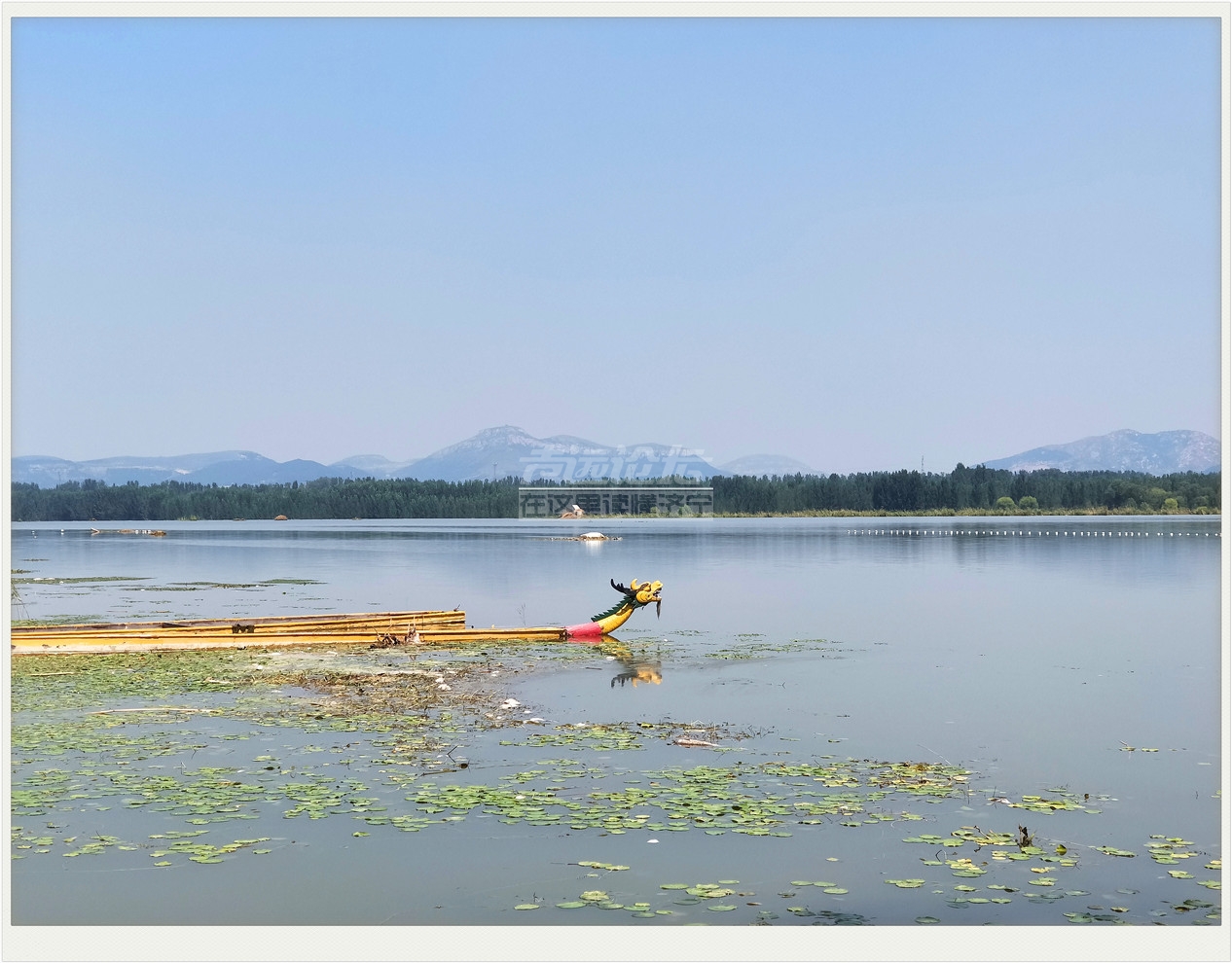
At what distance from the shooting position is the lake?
10266 millimetres

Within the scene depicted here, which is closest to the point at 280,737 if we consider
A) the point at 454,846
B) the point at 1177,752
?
the point at 454,846

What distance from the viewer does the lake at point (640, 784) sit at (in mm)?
10266

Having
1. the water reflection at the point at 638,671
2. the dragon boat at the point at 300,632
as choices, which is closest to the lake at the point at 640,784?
the water reflection at the point at 638,671

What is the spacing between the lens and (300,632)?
90.3ft

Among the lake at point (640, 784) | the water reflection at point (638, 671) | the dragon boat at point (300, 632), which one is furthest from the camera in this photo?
the dragon boat at point (300, 632)

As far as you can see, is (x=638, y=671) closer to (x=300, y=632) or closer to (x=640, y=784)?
(x=300, y=632)

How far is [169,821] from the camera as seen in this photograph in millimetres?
12086

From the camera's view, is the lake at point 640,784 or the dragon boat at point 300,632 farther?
the dragon boat at point 300,632

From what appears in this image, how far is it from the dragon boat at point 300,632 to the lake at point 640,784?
0.86 meters

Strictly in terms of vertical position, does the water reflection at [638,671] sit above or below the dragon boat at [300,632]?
below

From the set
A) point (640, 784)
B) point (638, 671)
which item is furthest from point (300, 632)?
point (640, 784)

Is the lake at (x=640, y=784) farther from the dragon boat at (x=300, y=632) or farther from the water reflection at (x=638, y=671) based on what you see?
the dragon boat at (x=300, y=632)

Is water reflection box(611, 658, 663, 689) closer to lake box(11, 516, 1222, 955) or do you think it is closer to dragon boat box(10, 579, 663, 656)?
lake box(11, 516, 1222, 955)

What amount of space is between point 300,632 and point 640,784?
52.3ft
